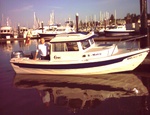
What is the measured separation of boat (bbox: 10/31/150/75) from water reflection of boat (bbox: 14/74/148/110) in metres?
0.40

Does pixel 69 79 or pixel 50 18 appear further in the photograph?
pixel 50 18

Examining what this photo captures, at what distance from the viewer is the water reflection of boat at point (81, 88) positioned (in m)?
8.96

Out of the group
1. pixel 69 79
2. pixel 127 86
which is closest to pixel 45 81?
pixel 69 79

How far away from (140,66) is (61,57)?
456cm

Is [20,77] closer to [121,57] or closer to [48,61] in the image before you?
[48,61]

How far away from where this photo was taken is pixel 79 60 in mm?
12453

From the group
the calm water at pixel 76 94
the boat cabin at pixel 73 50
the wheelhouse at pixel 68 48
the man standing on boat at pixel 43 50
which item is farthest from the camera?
the man standing on boat at pixel 43 50

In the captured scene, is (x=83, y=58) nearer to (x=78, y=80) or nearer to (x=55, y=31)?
(x=78, y=80)

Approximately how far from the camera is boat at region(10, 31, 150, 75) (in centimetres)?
1238

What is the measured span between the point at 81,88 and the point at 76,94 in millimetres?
865

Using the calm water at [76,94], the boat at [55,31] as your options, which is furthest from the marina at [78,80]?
the boat at [55,31]

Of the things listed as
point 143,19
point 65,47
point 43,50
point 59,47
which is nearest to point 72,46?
point 65,47

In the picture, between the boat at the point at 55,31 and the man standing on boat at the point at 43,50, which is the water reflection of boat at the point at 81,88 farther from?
the boat at the point at 55,31

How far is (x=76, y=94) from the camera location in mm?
9695
